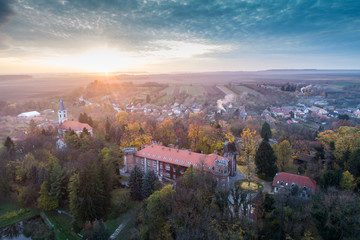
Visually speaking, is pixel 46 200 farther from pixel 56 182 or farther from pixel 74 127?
pixel 74 127

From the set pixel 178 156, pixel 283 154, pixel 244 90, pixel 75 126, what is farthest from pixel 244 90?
pixel 75 126

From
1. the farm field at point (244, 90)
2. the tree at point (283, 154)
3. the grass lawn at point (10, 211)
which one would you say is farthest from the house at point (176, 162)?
the farm field at point (244, 90)

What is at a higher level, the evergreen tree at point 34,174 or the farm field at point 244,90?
the farm field at point 244,90

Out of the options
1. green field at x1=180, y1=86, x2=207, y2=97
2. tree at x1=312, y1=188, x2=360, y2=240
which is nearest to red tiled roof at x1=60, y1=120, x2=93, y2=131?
green field at x1=180, y1=86, x2=207, y2=97

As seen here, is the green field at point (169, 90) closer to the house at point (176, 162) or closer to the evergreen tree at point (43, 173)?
the house at point (176, 162)

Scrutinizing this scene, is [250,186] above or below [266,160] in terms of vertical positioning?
below

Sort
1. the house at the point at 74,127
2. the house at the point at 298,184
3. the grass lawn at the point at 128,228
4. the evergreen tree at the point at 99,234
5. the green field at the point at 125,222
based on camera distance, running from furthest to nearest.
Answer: the house at the point at 74,127, the house at the point at 298,184, the green field at the point at 125,222, the grass lawn at the point at 128,228, the evergreen tree at the point at 99,234

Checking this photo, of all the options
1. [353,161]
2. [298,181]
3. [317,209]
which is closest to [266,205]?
[317,209]
